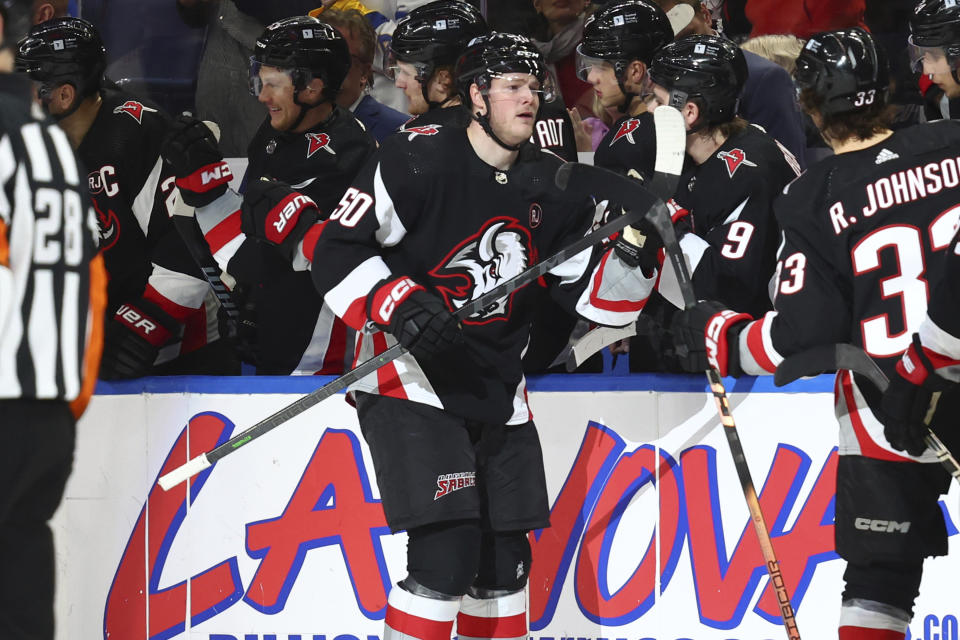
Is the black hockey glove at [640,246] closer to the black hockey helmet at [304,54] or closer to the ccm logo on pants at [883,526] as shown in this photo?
the ccm logo on pants at [883,526]

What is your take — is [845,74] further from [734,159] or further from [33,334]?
[33,334]

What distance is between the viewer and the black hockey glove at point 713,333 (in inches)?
134

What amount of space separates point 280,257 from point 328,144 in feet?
1.22

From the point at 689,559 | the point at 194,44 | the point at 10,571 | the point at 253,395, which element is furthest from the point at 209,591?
the point at 194,44

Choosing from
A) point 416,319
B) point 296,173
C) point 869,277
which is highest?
point 296,173

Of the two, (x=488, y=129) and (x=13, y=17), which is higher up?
(x=13, y=17)

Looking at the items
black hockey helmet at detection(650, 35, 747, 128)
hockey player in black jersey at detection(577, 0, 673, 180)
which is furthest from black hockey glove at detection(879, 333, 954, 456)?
hockey player in black jersey at detection(577, 0, 673, 180)

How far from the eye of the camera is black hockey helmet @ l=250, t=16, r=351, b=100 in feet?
13.9

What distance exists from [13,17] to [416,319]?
1.18 m

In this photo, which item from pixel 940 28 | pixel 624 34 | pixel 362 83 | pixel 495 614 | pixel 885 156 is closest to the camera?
pixel 885 156

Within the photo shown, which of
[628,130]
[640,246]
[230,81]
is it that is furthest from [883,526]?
[230,81]

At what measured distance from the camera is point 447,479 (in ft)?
10.5

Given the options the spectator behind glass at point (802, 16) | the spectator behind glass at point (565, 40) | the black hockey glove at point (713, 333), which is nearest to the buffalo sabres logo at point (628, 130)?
the black hockey glove at point (713, 333)

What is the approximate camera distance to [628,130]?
13.8 ft
